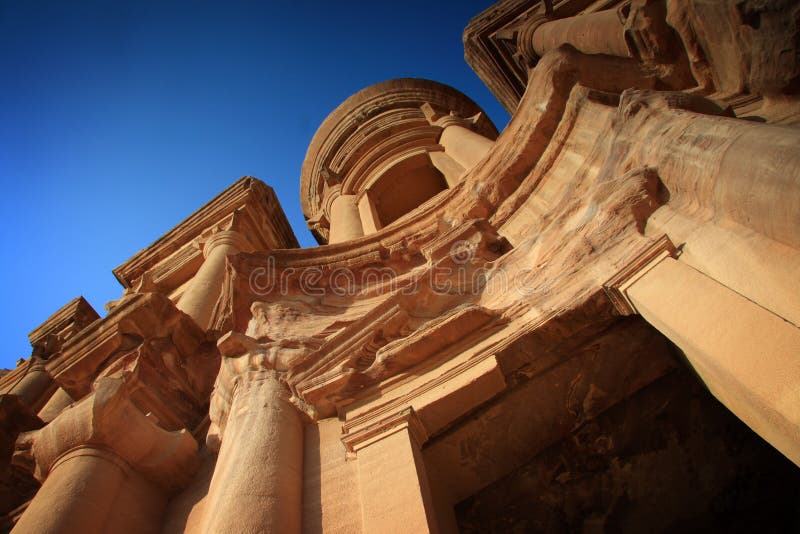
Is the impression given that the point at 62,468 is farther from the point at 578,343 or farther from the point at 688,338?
the point at 688,338

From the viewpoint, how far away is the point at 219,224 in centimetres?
1251

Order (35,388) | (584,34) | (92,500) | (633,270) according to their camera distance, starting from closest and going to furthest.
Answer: (633,270) < (92,500) < (584,34) < (35,388)

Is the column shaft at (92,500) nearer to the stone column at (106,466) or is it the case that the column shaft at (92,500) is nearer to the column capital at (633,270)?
the stone column at (106,466)

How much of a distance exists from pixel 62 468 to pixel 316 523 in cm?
209

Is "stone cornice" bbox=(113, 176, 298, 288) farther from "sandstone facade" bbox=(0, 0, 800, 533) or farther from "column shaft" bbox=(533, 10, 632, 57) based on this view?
"column shaft" bbox=(533, 10, 632, 57)

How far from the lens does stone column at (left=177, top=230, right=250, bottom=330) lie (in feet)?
26.0

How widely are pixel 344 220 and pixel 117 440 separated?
8702 millimetres

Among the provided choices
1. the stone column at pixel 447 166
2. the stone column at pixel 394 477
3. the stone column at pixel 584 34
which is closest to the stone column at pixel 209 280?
the stone column at pixel 394 477

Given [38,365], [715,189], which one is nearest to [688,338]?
[715,189]

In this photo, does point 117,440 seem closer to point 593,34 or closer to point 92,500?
point 92,500

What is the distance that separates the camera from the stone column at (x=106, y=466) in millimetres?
3372

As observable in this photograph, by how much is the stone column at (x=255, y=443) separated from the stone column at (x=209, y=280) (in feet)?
7.36

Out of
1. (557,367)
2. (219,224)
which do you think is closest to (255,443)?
(557,367)

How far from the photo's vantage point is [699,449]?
3627 mm
